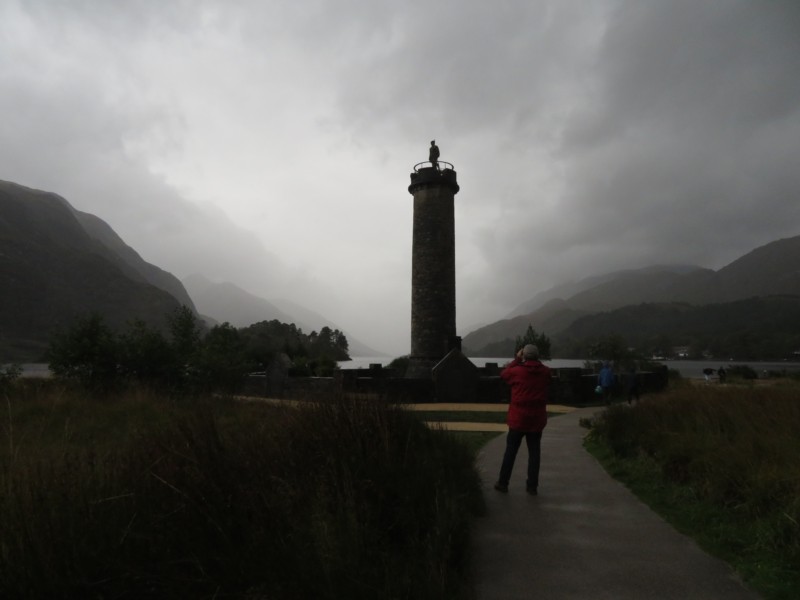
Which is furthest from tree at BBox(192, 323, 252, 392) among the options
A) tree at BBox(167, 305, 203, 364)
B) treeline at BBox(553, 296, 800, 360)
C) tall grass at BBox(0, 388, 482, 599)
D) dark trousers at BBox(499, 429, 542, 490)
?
treeline at BBox(553, 296, 800, 360)

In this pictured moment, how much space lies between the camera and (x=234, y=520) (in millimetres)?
3486

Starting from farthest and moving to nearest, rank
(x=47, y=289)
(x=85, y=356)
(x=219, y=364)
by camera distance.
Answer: (x=47, y=289) < (x=219, y=364) < (x=85, y=356)

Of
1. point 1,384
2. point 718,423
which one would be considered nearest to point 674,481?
point 718,423

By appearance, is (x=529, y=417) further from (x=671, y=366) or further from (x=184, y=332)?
(x=671, y=366)

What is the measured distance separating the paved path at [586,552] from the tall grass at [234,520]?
0.37m

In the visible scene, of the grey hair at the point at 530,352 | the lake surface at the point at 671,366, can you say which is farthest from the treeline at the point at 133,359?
the grey hair at the point at 530,352

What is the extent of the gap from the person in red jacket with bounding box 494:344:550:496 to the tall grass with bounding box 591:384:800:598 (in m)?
1.37

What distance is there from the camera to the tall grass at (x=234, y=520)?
2.96 m

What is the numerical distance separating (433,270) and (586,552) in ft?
70.9

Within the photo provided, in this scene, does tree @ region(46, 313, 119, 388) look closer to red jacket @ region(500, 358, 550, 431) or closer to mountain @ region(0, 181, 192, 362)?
red jacket @ region(500, 358, 550, 431)

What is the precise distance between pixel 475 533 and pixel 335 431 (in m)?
1.65

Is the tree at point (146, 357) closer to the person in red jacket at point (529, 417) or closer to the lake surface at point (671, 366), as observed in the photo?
the lake surface at point (671, 366)

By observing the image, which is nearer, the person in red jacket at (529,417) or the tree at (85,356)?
the person in red jacket at (529,417)

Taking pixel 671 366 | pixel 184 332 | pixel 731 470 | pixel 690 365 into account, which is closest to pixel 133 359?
pixel 184 332
